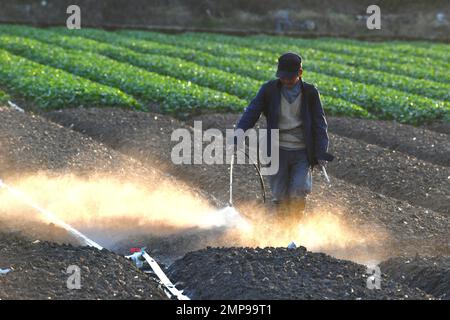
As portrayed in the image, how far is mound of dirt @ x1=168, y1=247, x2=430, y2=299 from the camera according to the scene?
26.2ft

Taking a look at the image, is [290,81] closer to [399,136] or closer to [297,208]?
[297,208]

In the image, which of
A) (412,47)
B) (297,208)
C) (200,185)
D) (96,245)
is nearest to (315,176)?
(200,185)

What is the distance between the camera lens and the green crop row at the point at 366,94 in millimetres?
18781

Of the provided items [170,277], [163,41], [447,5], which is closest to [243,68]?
[163,41]

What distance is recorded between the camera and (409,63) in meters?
27.6

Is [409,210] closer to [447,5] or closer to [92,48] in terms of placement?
[92,48]

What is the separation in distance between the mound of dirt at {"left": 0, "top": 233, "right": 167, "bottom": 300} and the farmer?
2014 millimetres

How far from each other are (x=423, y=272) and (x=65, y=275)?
3.00 meters

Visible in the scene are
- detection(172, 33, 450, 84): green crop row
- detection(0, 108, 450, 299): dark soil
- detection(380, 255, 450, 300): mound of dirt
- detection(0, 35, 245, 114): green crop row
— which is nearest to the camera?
detection(0, 108, 450, 299): dark soil

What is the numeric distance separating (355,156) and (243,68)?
986cm

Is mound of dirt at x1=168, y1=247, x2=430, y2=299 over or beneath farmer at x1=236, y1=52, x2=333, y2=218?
beneath

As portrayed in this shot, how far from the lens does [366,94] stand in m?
20.2


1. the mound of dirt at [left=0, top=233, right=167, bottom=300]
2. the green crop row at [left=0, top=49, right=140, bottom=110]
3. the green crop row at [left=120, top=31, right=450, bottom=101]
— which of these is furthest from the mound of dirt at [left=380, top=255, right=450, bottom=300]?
the green crop row at [left=120, top=31, right=450, bottom=101]

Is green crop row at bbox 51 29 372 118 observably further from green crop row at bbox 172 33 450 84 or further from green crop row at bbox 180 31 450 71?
green crop row at bbox 180 31 450 71
